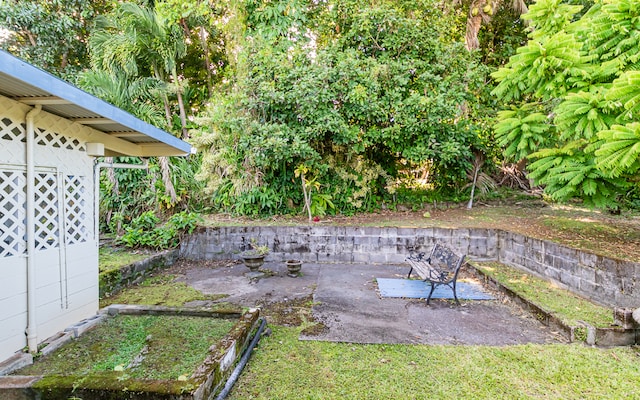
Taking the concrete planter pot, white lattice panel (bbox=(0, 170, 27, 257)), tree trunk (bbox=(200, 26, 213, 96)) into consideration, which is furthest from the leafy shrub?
tree trunk (bbox=(200, 26, 213, 96))

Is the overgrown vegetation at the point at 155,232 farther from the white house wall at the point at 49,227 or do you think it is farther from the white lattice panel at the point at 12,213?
the white lattice panel at the point at 12,213

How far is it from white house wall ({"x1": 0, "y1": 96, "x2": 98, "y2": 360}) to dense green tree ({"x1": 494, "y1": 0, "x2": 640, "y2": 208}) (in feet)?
18.8

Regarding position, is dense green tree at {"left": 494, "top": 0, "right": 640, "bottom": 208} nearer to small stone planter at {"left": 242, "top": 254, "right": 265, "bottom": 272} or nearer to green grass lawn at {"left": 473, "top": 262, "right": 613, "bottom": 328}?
green grass lawn at {"left": 473, "top": 262, "right": 613, "bottom": 328}

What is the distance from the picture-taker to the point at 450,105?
7031 mm

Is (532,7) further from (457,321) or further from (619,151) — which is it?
(457,321)

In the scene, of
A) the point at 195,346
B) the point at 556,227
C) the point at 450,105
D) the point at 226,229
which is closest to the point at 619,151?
the point at 556,227

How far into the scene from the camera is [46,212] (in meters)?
3.27

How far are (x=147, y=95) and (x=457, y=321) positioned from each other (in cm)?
913

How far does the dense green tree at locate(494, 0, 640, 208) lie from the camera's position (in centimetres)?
341

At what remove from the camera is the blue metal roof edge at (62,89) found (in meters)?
2.28

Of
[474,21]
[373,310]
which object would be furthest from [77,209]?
[474,21]

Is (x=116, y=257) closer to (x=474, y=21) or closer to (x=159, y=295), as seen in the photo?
(x=159, y=295)

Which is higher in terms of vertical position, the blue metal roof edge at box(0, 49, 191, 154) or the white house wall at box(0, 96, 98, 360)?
the blue metal roof edge at box(0, 49, 191, 154)

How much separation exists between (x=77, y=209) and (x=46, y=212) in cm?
42
